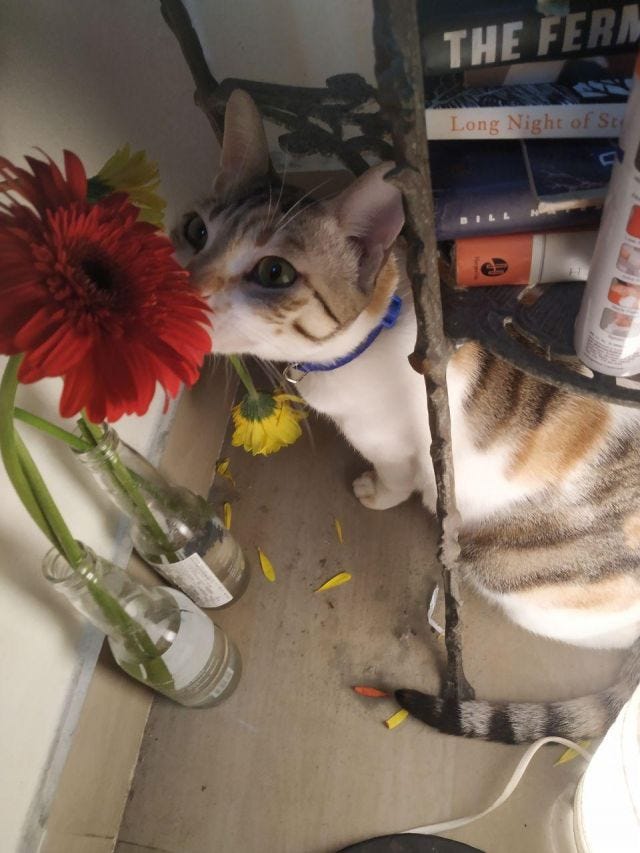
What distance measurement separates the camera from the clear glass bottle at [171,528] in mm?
813

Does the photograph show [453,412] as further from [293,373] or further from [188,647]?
[188,647]

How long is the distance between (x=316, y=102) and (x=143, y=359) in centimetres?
53

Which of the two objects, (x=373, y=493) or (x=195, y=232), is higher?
(x=195, y=232)

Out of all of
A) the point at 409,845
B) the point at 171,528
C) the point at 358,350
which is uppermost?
the point at 358,350

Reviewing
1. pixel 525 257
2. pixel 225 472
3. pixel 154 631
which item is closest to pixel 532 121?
pixel 525 257

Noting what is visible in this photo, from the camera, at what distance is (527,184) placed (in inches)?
25.5

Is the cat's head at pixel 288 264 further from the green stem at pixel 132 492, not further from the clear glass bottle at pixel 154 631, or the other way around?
the clear glass bottle at pixel 154 631

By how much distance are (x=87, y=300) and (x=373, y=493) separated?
827 mm

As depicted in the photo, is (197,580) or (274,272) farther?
(197,580)

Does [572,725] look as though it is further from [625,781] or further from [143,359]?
[143,359]

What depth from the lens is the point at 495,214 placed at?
2.15ft

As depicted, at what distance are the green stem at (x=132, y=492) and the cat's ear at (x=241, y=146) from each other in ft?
1.10

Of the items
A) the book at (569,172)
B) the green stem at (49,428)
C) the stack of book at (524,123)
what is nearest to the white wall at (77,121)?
the green stem at (49,428)

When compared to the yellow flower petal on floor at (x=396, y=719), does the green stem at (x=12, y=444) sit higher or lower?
higher
